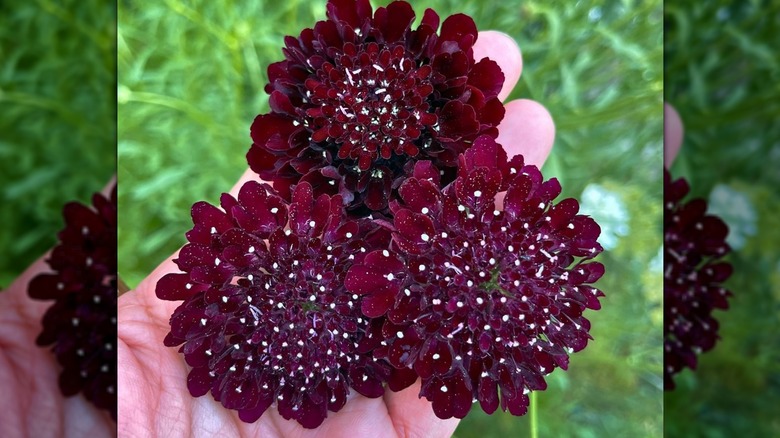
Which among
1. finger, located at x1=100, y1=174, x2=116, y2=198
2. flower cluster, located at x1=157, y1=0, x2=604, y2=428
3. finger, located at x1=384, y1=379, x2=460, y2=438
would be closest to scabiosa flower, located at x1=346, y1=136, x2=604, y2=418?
flower cluster, located at x1=157, y1=0, x2=604, y2=428

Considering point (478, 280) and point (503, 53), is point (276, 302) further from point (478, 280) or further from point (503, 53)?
point (503, 53)

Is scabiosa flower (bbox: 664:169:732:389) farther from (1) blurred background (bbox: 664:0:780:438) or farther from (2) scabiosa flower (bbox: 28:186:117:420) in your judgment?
(2) scabiosa flower (bbox: 28:186:117:420)

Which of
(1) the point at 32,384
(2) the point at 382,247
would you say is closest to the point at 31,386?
(1) the point at 32,384

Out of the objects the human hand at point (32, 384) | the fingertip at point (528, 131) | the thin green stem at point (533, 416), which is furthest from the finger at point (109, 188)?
the thin green stem at point (533, 416)

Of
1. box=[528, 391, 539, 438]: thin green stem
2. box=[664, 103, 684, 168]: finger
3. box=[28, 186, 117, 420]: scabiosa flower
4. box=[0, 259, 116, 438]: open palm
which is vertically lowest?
box=[0, 259, 116, 438]: open palm

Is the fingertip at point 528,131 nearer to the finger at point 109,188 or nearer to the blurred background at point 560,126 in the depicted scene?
the blurred background at point 560,126

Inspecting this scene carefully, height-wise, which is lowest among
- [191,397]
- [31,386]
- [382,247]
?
[31,386]
